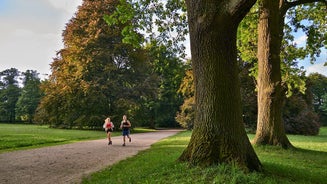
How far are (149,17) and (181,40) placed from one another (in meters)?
1.50

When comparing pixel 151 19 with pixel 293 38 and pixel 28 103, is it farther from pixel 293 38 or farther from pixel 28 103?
pixel 28 103

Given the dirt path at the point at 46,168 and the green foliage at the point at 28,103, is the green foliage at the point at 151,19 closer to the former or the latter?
the dirt path at the point at 46,168

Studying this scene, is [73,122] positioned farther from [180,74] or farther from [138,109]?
[180,74]

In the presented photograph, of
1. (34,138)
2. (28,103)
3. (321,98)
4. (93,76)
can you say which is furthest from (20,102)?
(321,98)

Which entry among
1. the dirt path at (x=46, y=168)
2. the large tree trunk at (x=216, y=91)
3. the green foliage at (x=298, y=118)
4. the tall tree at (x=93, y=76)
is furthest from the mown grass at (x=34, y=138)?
the green foliage at (x=298, y=118)

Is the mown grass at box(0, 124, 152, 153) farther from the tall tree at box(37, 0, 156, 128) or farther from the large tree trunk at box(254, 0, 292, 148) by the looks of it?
the large tree trunk at box(254, 0, 292, 148)

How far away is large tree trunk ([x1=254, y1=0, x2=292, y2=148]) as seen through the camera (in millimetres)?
13039

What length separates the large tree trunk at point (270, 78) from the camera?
13039mm

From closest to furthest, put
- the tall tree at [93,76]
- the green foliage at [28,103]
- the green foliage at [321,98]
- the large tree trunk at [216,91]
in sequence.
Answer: the large tree trunk at [216,91] → the tall tree at [93,76] → the green foliage at [28,103] → the green foliage at [321,98]

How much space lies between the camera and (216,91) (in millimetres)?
6691

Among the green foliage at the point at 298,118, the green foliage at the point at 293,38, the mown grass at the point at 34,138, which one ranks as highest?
the green foliage at the point at 293,38

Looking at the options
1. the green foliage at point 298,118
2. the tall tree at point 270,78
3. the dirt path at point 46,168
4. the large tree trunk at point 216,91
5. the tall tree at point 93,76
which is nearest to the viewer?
the large tree trunk at point 216,91

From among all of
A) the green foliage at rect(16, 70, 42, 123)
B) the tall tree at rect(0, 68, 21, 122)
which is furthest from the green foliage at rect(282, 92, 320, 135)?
Result: the tall tree at rect(0, 68, 21, 122)

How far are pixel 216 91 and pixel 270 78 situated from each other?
7480 mm
